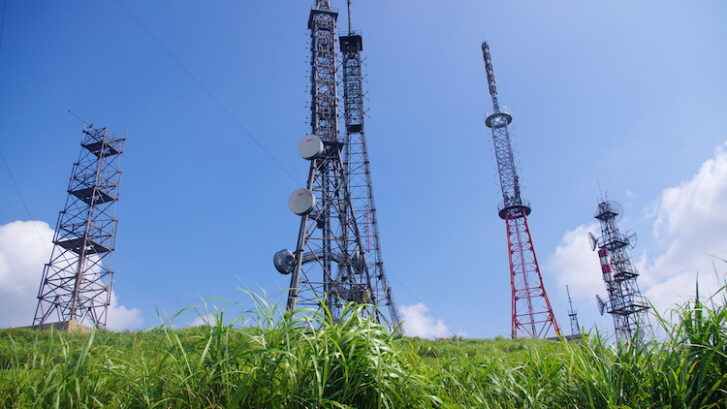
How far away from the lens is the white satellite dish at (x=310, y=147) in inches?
836

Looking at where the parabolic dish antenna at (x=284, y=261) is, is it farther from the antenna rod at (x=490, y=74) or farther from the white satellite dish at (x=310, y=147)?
the antenna rod at (x=490, y=74)

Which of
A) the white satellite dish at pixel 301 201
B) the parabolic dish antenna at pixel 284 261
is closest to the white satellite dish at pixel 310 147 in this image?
the white satellite dish at pixel 301 201

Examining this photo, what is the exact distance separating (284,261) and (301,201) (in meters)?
2.51

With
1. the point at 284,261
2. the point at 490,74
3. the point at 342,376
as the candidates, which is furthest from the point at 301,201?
the point at 490,74

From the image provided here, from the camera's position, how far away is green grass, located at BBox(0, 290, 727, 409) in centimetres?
340

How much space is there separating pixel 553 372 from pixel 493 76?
3910 cm

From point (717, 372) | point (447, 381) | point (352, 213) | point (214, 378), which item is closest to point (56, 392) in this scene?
point (214, 378)

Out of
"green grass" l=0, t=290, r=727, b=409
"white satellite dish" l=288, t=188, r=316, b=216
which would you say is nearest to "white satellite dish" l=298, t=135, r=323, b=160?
"white satellite dish" l=288, t=188, r=316, b=216

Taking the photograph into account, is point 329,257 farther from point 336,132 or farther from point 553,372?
point 553,372

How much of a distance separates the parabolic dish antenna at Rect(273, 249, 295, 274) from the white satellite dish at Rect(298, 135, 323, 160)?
423 cm

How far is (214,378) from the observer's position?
3541 millimetres

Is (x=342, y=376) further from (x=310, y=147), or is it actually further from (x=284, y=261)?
(x=310, y=147)

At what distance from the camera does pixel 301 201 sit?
66.2 ft

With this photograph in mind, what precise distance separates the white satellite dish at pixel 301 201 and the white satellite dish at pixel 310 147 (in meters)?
1.77
